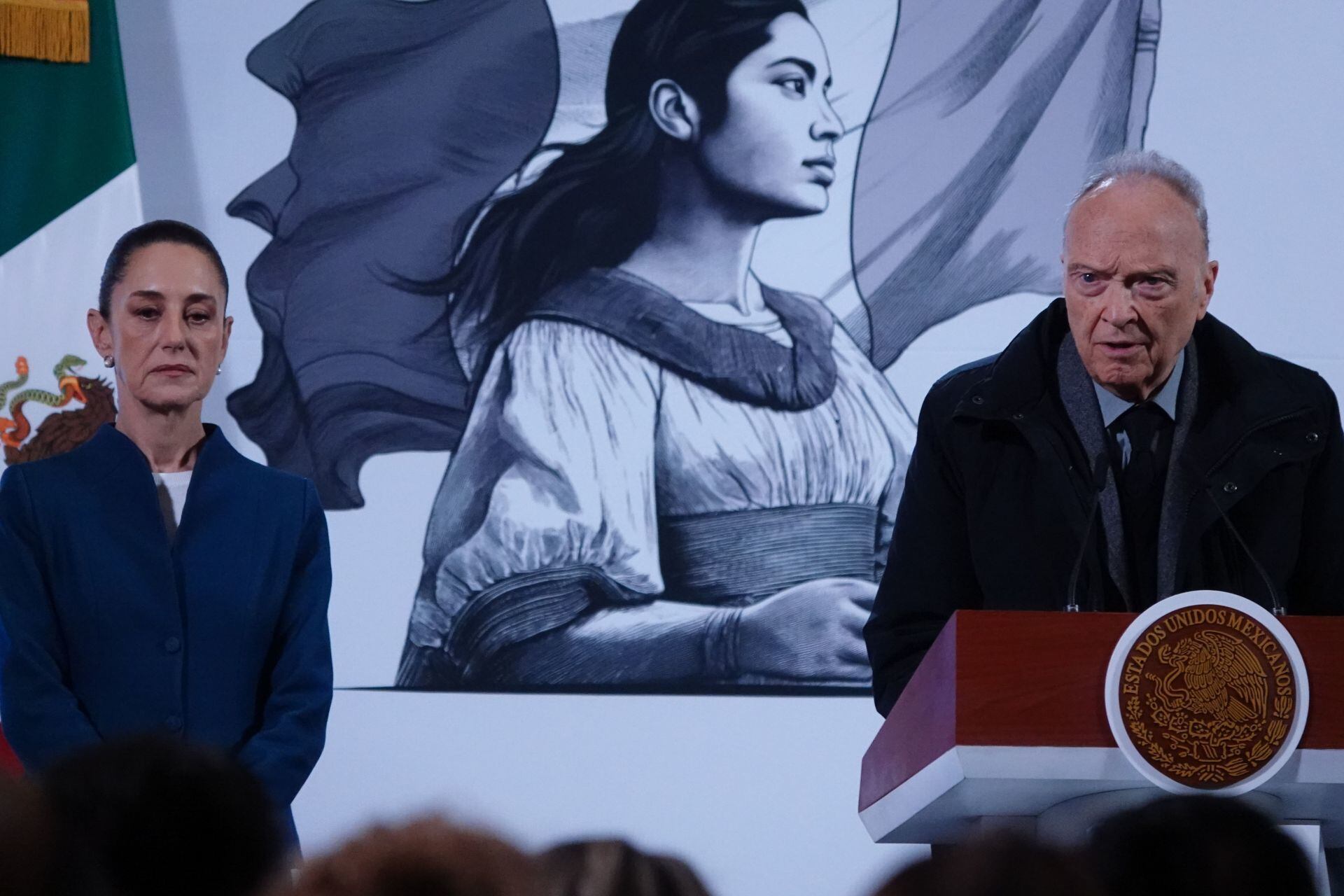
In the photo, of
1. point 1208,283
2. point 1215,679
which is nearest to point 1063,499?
point 1208,283

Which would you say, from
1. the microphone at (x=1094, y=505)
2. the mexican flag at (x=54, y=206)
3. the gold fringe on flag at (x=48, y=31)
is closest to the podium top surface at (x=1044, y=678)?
the microphone at (x=1094, y=505)

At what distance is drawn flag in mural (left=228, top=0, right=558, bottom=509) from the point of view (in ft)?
13.2

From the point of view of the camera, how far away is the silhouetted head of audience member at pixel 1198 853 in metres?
1.10

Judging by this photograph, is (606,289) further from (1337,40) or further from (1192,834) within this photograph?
(1192,834)

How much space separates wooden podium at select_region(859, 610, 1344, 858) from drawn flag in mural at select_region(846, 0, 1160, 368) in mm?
2361

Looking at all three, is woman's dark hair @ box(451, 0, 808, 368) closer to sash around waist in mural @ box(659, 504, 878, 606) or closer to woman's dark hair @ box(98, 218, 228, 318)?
sash around waist in mural @ box(659, 504, 878, 606)

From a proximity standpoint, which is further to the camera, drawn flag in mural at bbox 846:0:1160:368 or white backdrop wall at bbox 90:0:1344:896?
drawn flag in mural at bbox 846:0:1160:368

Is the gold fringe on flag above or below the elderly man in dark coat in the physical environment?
above

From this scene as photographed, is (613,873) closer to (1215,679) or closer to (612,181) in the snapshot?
(1215,679)

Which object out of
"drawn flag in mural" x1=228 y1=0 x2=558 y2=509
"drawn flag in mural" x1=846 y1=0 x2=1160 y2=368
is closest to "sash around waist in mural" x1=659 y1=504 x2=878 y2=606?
"drawn flag in mural" x1=846 y1=0 x2=1160 y2=368

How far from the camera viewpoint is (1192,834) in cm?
114

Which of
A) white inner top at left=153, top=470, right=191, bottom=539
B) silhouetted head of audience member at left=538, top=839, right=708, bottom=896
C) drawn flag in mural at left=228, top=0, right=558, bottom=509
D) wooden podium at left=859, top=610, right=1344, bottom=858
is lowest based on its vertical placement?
silhouetted head of audience member at left=538, top=839, right=708, bottom=896

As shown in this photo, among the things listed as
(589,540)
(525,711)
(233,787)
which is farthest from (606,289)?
(233,787)

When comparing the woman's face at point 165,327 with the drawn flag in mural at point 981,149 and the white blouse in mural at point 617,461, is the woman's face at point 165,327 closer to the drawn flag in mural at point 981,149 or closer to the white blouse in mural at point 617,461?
the white blouse in mural at point 617,461
